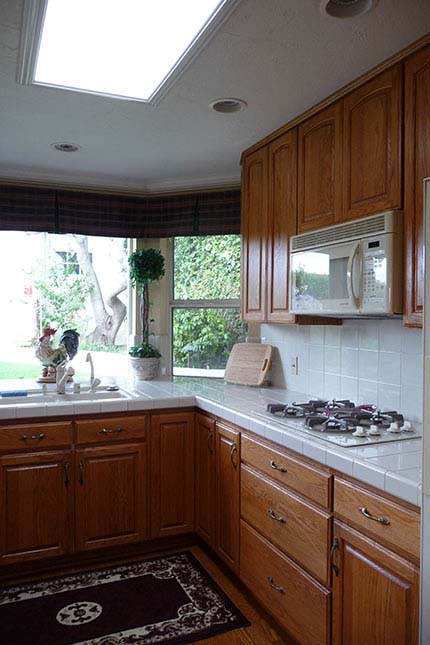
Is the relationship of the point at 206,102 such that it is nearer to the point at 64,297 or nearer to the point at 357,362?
the point at 357,362

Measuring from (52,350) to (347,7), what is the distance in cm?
259

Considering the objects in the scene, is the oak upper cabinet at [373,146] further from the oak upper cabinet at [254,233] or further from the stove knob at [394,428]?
the stove knob at [394,428]

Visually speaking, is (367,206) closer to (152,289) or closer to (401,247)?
(401,247)

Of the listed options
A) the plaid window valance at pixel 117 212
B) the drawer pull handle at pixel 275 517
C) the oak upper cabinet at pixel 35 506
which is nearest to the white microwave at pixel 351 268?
the drawer pull handle at pixel 275 517

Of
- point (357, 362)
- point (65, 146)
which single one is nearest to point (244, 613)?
point (357, 362)

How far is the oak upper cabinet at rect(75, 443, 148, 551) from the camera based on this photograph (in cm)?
276

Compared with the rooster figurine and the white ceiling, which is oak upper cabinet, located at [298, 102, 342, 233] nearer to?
the white ceiling

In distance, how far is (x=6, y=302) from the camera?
3609 millimetres

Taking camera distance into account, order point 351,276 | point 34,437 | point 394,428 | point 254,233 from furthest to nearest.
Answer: point 254,233 → point 34,437 → point 351,276 → point 394,428

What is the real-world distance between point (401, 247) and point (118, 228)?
7.54 feet

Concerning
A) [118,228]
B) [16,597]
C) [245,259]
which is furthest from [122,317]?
[16,597]

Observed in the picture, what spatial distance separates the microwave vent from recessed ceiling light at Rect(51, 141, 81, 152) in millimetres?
1400

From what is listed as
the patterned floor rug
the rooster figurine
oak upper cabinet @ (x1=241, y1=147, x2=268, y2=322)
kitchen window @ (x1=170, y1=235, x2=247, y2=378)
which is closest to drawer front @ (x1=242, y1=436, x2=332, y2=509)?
the patterned floor rug

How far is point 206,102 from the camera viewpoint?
7.70ft
